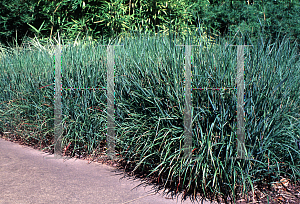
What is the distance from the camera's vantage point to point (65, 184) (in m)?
3.61

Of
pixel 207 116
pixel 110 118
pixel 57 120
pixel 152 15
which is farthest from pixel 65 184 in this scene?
pixel 152 15

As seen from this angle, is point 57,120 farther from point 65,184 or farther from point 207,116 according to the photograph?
point 207,116

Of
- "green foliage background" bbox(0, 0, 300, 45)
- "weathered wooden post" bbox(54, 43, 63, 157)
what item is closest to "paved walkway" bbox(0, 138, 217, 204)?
"weathered wooden post" bbox(54, 43, 63, 157)

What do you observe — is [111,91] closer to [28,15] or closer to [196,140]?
[196,140]

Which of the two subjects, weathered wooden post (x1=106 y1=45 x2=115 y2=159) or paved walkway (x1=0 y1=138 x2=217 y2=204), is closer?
paved walkway (x1=0 y1=138 x2=217 y2=204)

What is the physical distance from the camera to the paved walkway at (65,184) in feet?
10.6

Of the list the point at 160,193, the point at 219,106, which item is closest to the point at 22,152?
the point at 160,193

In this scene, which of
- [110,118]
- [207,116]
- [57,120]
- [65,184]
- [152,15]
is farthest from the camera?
[152,15]

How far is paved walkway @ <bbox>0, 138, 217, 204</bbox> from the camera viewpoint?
10.6 ft

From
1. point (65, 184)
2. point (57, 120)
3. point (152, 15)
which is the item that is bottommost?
point (65, 184)

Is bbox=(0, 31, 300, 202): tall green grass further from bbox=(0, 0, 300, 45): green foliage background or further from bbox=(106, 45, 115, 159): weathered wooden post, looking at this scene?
bbox=(0, 0, 300, 45): green foliage background

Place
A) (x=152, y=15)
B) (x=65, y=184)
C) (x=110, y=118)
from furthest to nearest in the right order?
(x=152, y=15) → (x=110, y=118) → (x=65, y=184)

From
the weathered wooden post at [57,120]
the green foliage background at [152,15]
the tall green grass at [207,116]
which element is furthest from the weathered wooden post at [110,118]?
the green foliage background at [152,15]

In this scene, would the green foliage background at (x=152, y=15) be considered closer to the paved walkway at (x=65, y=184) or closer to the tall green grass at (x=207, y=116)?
the tall green grass at (x=207, y=116)
